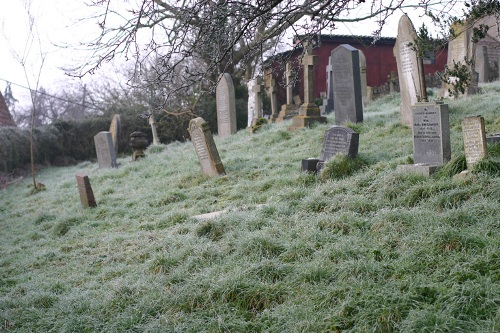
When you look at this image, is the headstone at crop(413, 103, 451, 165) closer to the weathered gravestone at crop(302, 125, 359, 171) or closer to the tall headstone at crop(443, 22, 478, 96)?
the weathered gravestone at crop(302, 125, 359, 171)

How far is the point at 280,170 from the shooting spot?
9.66m

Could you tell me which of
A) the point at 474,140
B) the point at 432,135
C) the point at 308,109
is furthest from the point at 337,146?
the point at 308,109

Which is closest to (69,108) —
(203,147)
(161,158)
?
(161,158)

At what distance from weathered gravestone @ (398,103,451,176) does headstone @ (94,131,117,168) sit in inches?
447

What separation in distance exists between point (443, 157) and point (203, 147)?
528cm

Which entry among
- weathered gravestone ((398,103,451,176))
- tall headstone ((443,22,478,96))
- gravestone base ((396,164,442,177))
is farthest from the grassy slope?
tall headstone ((443,22,478,96))

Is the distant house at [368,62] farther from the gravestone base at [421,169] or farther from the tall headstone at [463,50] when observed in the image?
the gravestone base at [421,169]

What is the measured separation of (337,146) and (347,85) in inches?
171

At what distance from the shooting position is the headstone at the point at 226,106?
17422mm

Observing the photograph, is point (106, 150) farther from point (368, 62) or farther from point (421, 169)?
point (368, 62)

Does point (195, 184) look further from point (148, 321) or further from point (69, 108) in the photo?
point (69, 108)

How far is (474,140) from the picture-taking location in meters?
6.71

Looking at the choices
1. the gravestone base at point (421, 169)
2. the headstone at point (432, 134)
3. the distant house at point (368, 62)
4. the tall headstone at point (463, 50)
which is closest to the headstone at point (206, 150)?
the headstone at point (432, 134)

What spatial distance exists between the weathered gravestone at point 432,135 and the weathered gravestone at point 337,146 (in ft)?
3.72
